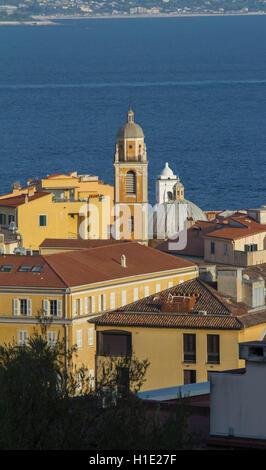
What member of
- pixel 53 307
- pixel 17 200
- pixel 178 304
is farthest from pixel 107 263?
pixel 17 200

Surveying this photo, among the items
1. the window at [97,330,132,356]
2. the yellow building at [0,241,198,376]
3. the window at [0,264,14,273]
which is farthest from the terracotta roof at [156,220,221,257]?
the window at [97,330,132,356]

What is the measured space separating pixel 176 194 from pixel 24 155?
50.1 meters

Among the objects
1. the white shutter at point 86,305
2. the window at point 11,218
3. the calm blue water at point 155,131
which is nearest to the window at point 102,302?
the white shutter at point 86,305

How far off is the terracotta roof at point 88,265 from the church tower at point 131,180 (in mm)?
14847

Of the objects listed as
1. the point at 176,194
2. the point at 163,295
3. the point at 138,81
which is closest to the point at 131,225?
the point at 176,194

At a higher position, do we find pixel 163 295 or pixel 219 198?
pixel 219 198

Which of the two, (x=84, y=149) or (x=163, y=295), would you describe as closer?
(x=163, y=295)

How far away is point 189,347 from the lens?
39.8 meters

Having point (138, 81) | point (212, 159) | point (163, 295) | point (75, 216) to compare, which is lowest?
point (163, 295)

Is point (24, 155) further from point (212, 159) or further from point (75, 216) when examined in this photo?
point (75, 216)

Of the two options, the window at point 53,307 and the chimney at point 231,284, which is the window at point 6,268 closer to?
the window at point 53,307

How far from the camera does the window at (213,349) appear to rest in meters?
39.4

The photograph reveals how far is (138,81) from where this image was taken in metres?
199

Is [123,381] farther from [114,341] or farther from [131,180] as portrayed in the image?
[131,180]
